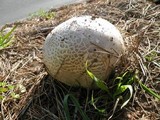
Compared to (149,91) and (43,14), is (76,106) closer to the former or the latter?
(149,91)

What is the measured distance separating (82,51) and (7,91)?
0.69 meters

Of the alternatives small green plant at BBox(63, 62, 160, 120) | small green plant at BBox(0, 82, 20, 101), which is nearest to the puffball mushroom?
small green plant at BBox(63, 62, 160, 120)

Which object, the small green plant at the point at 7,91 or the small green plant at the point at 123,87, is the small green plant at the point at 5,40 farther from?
the small green plant at the point at 123,87

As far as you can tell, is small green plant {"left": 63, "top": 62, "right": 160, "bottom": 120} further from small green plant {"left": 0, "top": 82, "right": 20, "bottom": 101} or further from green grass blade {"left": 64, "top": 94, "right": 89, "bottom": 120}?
small green plant {"left": 0, "top": 82, "right": 20, "bottom": 101}

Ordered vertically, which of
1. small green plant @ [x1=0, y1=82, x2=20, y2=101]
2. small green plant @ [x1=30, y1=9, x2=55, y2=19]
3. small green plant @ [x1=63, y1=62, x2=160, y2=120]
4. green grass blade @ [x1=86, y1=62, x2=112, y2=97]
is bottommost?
small green plant @ [x1=30, y1=9, x2=55, y2=19]

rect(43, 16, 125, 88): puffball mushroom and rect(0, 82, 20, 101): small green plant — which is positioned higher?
rect(43, 16, 125, 88): puffball mushroom

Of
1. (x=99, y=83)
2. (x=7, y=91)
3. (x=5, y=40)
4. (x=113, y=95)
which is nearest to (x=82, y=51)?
(x=99, y=83)

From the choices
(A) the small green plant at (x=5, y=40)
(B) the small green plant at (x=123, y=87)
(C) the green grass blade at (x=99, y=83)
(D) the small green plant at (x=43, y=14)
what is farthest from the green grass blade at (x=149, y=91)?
(D) the small green plant at (x=43, y=14)

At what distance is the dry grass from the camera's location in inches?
97.8

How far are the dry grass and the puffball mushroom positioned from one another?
0.12m

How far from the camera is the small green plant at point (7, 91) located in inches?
106

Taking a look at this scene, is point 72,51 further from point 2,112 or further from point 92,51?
point 2,112

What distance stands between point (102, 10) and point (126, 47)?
39.2 inches

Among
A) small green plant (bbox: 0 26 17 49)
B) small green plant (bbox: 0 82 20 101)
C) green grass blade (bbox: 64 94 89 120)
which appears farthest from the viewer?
small green plant (bbox: 0 26 17 49)
